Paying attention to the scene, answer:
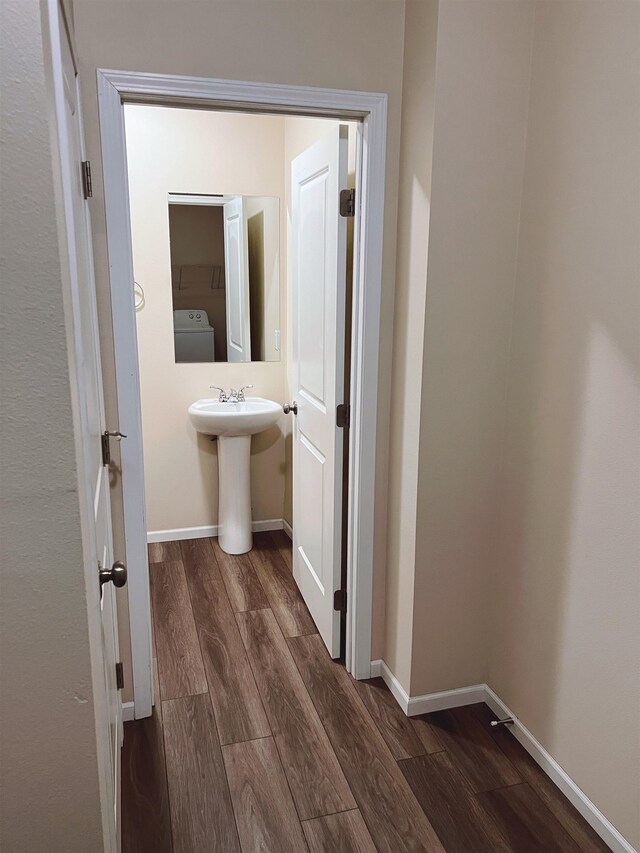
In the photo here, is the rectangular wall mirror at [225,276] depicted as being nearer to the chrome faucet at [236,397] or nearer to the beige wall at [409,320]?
the chrome faucet at [236,397]

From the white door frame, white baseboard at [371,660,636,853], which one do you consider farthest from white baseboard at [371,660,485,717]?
the white door frame

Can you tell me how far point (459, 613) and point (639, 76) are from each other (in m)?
1.66

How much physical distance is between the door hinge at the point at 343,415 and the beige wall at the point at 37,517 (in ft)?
5.05

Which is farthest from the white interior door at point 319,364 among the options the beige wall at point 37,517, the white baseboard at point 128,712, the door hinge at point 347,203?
the beige wall at point 37,517

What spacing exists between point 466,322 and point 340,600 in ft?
4.00

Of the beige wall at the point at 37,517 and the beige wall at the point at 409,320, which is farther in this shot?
the beige wall at the point at 409,320

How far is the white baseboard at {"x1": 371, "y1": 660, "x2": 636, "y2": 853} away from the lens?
168 cm

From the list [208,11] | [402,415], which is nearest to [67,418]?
[402,415]

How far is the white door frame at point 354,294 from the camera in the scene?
1.80 metres

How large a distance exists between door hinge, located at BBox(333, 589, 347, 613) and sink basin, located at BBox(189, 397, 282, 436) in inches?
44.6

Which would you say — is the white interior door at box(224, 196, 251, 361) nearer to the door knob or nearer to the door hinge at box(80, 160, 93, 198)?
the door hinge at box(80, 160, 93, 198)

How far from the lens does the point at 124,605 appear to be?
6.81ft

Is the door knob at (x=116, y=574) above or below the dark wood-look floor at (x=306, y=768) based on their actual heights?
above

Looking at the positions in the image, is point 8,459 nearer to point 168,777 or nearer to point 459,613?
point 168,777
